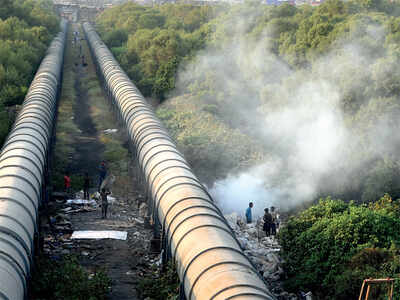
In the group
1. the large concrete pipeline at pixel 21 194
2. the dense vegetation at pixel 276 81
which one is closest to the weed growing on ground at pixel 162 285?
the large concrete pipeline at pixel 21 194

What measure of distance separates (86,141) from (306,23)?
720 inches

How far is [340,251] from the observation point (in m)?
13.6

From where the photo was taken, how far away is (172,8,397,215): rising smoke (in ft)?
70.8

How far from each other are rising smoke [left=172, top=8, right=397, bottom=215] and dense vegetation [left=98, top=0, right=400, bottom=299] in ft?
0.26

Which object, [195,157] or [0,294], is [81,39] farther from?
[0,294]

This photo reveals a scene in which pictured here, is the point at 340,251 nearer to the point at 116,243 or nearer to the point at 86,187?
the point at 116,243

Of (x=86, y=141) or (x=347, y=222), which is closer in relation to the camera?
(x=347, y=222)

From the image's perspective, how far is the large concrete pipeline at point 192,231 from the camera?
356 inches

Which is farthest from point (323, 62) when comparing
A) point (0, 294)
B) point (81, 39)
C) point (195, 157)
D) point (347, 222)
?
point (81, 39)

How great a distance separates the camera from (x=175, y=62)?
38.7 m

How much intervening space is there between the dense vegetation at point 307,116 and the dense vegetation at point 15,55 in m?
8.37

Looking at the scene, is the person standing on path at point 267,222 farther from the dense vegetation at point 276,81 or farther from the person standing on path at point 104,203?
the person standing on path at point 104,203

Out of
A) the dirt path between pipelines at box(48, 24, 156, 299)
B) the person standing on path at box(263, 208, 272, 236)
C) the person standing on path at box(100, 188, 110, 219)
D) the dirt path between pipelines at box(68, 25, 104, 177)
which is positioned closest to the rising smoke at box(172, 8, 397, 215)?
the person standing on path at box(263, 208, 272, 236)

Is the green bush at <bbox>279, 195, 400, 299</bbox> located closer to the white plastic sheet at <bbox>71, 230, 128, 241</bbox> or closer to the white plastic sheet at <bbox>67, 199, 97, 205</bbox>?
the white plastic sheet at <bbox>71, 230, 128, 241</bbox>
